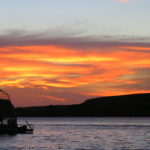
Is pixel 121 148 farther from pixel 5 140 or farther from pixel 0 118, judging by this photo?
pixel 0 118

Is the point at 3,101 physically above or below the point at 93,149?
above

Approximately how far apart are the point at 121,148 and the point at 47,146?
1207cm

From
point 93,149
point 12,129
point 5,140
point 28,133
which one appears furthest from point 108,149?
point 28,133

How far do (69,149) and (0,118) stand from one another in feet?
106

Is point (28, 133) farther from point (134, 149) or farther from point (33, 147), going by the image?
point (134, 149)

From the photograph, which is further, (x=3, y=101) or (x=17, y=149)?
(x=3, y=101)

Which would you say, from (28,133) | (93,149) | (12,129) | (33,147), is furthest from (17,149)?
(28,133)

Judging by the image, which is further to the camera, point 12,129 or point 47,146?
point 12,129

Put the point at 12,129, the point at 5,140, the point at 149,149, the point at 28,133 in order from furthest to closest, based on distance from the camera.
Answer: the point at 28,133
the point at 12,129
the point at 5,140
the point at 149,149

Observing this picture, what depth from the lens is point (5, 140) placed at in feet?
302

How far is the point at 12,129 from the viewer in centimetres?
10088

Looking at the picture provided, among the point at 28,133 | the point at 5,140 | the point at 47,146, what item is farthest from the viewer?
the point at 28,133

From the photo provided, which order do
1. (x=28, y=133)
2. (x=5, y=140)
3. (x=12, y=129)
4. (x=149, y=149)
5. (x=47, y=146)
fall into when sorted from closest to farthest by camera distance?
1. (x=149, y=149)
2. (x=47, y=146)
3. (x=5, y=140)
4. (x=12, y=129)
5. (x=28, y=133)

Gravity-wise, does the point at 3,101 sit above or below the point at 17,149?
above
